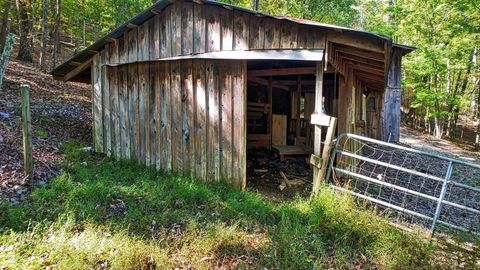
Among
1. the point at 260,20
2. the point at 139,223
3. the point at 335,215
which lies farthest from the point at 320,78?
the point at 139,223

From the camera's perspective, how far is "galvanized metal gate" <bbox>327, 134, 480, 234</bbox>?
452 cm

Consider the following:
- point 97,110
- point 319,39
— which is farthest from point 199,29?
point 97,110

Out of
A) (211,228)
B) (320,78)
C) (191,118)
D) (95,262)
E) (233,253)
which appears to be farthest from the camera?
(191,118)

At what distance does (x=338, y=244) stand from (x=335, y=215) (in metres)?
0.48

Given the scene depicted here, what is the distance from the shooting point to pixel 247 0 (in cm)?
2183

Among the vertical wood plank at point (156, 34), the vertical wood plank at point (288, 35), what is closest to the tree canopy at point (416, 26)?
the vertical wood plank at point (156, 34)

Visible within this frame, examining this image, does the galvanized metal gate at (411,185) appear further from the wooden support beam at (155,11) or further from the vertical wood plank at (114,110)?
the vertical wood plank at (114,110)

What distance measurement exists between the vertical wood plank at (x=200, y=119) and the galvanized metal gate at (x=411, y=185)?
2649 millimetres

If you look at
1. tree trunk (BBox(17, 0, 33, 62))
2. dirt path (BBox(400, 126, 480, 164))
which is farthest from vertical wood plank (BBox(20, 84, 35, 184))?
dirt path (BBox(400, 126, 480, 164))

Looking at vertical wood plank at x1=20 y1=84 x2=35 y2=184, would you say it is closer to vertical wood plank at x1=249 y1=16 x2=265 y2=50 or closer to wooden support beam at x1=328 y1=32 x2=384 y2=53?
vertical wood plank at x1=249 y1=16 x2=265 y2=50

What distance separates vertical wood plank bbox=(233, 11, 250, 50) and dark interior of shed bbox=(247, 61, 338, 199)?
292cm

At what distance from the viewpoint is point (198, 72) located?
6.56 m

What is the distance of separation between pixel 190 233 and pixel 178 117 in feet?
10.2

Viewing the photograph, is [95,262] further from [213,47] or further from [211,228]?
[213,47]
